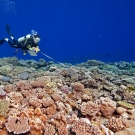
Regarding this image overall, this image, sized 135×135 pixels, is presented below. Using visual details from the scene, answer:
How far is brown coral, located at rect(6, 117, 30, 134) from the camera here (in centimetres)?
457

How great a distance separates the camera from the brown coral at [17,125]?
4570mm

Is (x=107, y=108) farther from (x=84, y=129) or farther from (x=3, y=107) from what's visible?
(x=3, y=107)

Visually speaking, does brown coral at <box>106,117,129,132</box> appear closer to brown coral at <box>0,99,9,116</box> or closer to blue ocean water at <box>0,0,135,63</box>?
brown coral at <box>0,99,9,116</box>

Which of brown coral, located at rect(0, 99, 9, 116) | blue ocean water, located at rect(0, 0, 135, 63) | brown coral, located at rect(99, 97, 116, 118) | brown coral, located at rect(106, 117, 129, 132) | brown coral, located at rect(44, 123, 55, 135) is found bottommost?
brown coral, located at rect(44, 123, 55, 135)

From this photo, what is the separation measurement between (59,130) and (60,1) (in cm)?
9398

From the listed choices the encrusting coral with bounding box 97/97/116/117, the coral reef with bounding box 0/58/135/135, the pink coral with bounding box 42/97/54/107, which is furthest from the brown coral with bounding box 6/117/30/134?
the encrusting coral with bounding box 97/97/116/117

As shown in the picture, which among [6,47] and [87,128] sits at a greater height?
[6,47]

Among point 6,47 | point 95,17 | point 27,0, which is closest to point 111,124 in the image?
point 27,0

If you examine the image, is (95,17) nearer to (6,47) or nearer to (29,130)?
(6,47)

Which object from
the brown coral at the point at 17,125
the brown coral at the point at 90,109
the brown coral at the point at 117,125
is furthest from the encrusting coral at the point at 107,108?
the brown coral at the point at 17,125

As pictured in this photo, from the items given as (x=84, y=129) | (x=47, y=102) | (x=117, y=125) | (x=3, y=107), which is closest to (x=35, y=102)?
(x=47, y=102)

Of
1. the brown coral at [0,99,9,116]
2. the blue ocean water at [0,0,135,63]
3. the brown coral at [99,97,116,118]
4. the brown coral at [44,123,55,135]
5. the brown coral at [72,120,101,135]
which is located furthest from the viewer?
the blue ocean water at [0,0,135,63]

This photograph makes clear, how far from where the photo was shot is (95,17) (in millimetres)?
132875

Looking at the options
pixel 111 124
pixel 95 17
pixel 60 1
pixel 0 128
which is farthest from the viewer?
pixel 95 17
